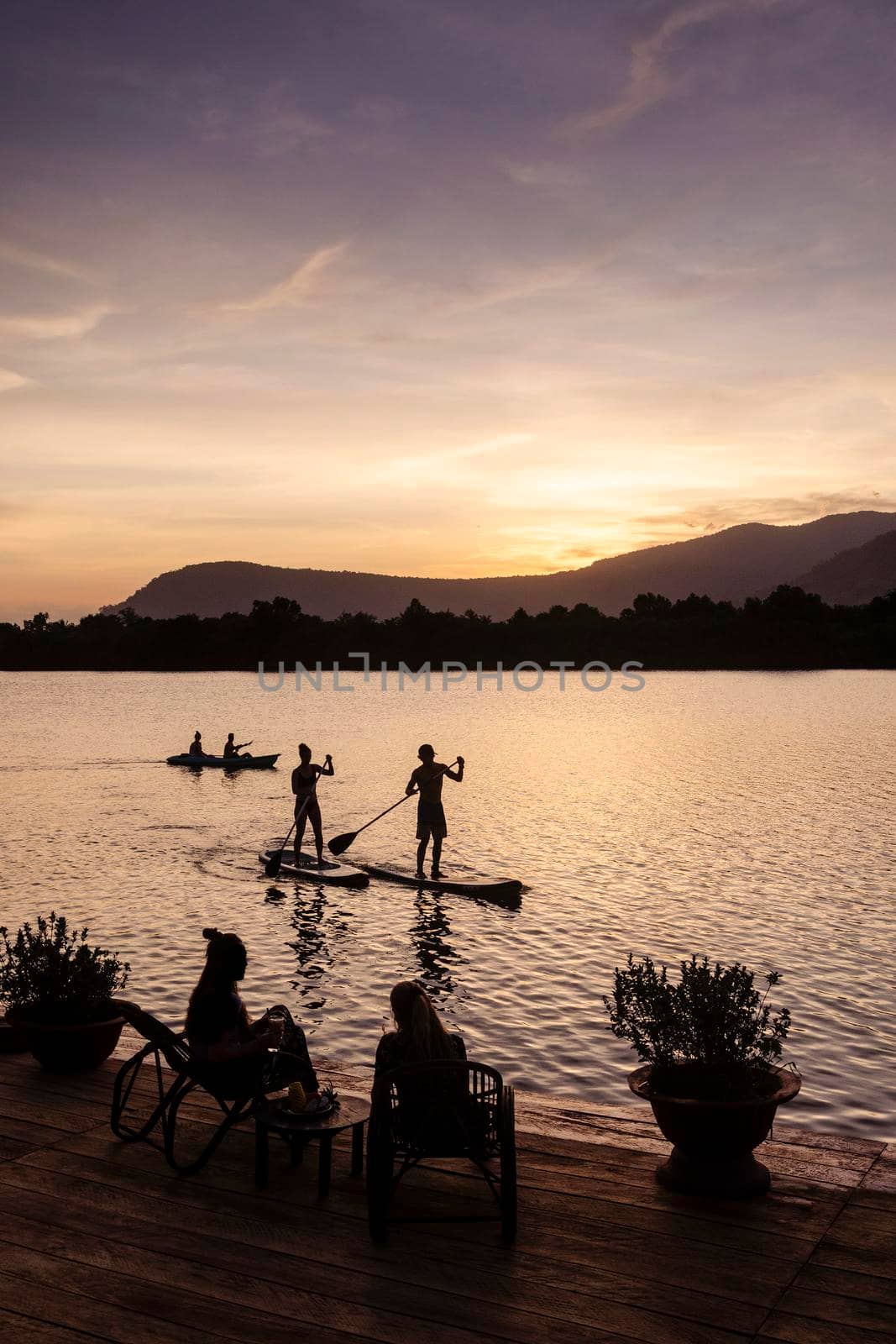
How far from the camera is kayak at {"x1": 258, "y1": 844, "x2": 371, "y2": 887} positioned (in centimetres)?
2522

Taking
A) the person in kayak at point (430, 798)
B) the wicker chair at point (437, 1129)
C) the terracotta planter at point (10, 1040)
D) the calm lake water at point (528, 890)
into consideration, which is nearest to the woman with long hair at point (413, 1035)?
the wicker chair at point (437, 1129)

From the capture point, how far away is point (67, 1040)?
29.3 ft

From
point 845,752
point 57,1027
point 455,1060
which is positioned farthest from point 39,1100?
point 845,752

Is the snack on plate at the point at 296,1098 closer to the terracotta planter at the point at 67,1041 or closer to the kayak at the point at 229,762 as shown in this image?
the terracotta planter at the point at 67,1041

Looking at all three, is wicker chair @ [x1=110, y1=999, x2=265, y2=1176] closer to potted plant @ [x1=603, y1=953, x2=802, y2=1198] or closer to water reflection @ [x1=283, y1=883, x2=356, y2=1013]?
potted plant @ [x1=603, y1=953, x2=802, y2=1198]

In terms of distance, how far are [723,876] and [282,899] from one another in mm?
11026

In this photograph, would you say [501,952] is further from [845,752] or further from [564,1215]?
[845,752]

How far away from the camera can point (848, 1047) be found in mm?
15234

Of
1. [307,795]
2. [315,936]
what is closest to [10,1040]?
[315,936]

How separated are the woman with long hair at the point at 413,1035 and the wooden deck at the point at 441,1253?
824mm

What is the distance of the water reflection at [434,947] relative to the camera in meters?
18.2

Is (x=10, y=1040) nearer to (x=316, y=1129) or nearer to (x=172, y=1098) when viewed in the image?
(x=172, y=1098)

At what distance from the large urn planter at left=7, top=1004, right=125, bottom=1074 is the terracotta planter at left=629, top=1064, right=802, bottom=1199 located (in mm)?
4488

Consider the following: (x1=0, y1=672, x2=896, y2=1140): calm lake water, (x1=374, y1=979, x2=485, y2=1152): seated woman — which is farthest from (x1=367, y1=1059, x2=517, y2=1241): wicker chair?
(x1=0, y1=672, x2=896, y2=1140): calm lake water
